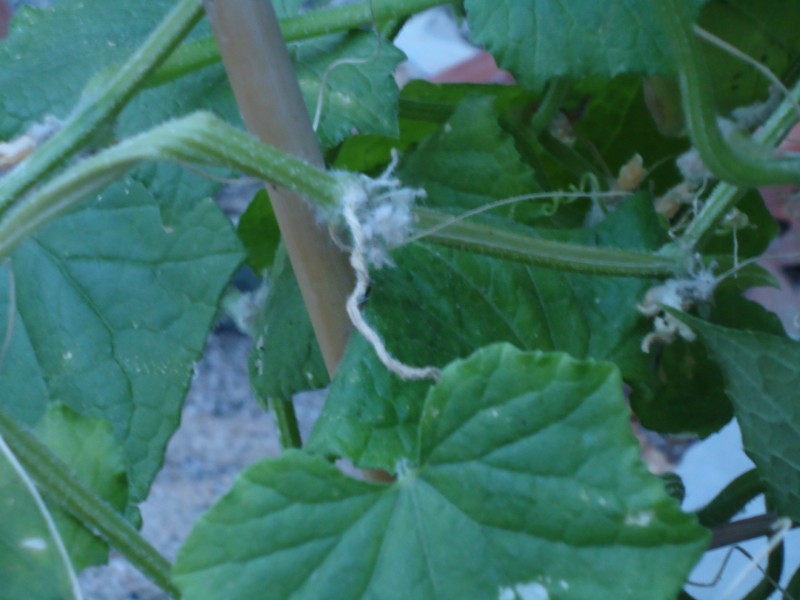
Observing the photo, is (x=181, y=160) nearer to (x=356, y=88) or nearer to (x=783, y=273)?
(x=356, y=88)

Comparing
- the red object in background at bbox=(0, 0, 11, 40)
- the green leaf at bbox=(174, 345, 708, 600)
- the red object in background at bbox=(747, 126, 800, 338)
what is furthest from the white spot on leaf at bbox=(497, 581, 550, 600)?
the red object in background at bbox=(0, 0, 11, 40)

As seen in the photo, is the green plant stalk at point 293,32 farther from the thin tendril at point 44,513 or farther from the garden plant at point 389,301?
the thin tendril at point 44,513

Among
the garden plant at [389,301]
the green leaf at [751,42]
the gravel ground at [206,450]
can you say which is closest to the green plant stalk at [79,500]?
the garden plant at [389,301]

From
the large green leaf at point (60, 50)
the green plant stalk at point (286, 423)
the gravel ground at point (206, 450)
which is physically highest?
the large green leaf at point (60, 50)

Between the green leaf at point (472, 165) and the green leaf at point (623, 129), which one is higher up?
the green leaf at point (472, 165)

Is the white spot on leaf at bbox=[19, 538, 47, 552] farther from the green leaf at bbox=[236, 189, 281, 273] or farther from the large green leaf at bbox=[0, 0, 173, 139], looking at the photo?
the green leaf at bbox=[236, 189, 281, 273]

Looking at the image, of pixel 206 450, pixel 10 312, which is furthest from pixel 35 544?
pixel 206 450

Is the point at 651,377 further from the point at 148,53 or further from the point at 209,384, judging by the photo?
the point at 209,384
